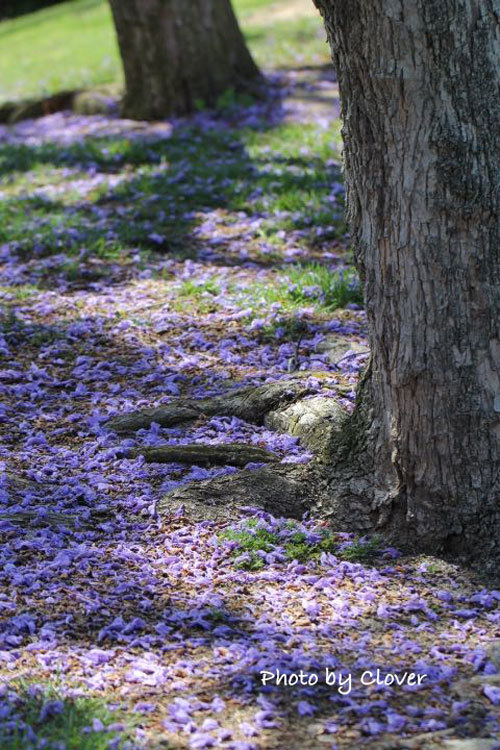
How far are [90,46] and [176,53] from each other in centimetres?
745

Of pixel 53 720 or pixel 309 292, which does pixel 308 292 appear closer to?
pixel 309 292

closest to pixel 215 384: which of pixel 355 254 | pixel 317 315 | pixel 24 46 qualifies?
pixel 317 315

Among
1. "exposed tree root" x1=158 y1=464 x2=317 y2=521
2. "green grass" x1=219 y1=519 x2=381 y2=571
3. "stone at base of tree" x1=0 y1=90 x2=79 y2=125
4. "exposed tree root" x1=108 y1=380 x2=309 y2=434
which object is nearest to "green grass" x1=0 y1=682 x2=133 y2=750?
"green grass" x1=219 y1=519 x2=381 y2=571

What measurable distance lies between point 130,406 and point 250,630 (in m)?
1.87

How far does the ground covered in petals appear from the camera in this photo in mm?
3041

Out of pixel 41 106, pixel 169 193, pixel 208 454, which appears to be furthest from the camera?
pixel 41 106

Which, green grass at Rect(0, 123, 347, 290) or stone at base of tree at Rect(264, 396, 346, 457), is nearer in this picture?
stone at base of tree at Rect(264, 396, 346, 457)

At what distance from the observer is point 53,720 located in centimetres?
291

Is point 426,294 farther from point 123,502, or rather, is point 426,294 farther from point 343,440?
point 123,502

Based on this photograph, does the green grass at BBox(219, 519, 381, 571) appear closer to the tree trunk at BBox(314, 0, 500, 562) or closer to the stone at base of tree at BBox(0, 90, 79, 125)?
the tree trunk at BBox(314, 0, 500, 562)

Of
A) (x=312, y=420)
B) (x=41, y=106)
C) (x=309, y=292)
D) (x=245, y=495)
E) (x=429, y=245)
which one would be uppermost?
(x=41, y=106)

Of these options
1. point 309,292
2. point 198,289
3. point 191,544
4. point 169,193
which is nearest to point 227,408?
point 191,544

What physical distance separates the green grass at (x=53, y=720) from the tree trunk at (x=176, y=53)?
8.49 metres

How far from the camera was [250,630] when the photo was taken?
11.4 feet
